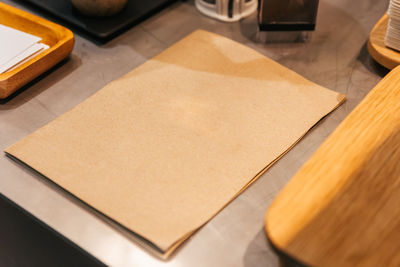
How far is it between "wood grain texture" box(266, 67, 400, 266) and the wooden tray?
429 millimetres

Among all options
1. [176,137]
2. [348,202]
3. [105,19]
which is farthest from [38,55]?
[348,202]

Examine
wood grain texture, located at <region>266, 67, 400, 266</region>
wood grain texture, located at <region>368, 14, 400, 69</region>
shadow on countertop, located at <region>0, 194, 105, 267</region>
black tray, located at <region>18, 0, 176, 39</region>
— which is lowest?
shadow on countertop, located at <region>0, 194, 105, 267</region>

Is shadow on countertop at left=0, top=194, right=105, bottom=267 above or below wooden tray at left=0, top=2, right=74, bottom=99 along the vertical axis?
below

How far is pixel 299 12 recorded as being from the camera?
733mm

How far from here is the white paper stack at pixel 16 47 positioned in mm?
669

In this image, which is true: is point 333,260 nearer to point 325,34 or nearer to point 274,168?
point 274,168

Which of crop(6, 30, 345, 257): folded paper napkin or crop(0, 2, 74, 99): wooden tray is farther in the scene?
crop(0, 2, 74, 99): wooden tray

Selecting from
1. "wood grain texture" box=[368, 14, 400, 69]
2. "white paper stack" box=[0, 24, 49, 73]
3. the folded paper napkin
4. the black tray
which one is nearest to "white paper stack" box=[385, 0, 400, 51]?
"wood grain texture" box=[368, 14, 400, 69]

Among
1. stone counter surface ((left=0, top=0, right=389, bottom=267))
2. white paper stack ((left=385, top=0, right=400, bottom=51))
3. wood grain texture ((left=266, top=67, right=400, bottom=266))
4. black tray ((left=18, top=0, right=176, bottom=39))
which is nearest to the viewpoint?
wood grain texture ((left=266, top=67, right=400, bottom=266))

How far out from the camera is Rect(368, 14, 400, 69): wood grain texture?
2.22 ft

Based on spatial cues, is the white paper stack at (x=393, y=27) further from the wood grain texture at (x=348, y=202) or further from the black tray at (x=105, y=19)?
the black tray at (x=105, y=19)

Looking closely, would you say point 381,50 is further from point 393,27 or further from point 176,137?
point 176,137

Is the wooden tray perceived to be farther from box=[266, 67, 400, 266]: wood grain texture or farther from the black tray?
box=[266, 67, 400, 266]: wood grain texture

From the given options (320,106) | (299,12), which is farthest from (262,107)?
(299,12)
